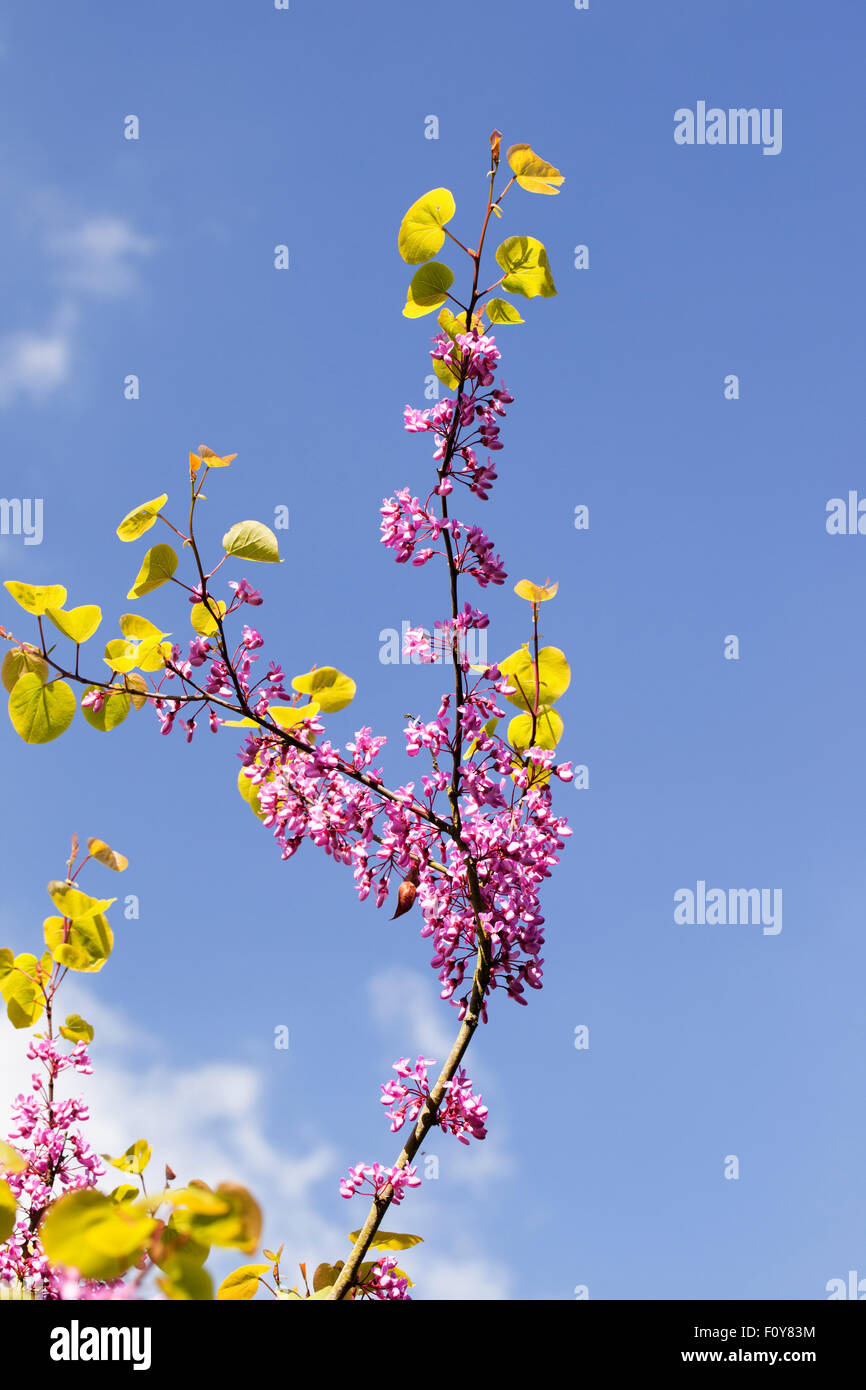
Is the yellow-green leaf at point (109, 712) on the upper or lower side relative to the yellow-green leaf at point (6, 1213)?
upper

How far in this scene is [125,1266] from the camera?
4.07ft

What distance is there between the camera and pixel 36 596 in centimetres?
268

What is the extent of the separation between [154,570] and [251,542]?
322 mm

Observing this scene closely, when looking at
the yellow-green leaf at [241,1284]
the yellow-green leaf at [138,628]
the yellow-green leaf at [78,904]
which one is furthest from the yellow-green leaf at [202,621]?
the yellow-green leaf at [241,1284]

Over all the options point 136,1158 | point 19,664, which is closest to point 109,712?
point 19,664

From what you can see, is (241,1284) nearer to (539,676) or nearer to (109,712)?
(109,712)

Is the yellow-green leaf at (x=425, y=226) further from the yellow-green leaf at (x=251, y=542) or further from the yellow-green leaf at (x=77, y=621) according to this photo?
the yellow-green leaf at (x=77, y=621)

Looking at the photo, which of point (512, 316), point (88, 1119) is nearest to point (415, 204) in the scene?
point (512, 316)

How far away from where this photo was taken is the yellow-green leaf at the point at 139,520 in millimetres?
2794

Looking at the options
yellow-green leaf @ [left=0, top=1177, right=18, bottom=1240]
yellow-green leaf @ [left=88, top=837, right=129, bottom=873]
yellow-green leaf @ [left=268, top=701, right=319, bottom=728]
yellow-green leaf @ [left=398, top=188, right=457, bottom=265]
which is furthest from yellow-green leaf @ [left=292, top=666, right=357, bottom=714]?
yellow-green leaf @ [left=0, top=1177, right=18, bottom=1240]

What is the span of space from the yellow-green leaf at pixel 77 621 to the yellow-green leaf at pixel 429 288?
4.64 ft

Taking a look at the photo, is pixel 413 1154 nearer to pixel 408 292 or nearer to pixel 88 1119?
pixel 88 1119

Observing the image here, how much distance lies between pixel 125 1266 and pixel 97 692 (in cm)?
204
